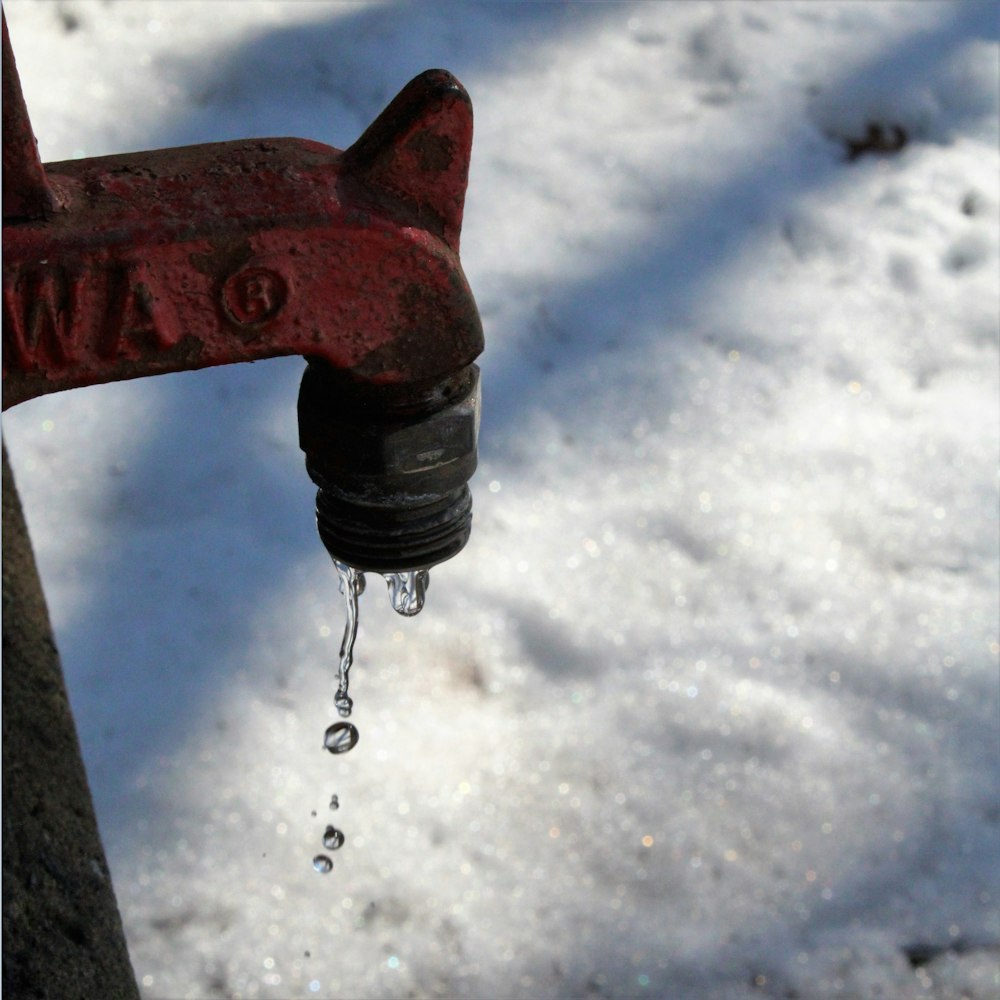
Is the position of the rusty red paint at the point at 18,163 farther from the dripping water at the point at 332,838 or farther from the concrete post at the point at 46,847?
the dripping water at the point at 332,838

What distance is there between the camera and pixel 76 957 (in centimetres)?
100

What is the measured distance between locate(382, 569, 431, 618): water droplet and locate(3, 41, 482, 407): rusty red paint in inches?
10.2

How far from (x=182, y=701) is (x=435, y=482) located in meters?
0.78

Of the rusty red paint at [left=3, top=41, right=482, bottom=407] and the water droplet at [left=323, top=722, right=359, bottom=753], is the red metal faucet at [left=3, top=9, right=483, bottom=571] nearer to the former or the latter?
the rusty red paint at [left=3, top=41, right=482, bottom=407]

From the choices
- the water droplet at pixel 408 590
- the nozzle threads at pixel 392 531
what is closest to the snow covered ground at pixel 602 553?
the water droplet at pixel 408 590

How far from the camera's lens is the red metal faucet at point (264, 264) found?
675mm

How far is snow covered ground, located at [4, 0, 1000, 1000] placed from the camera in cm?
138

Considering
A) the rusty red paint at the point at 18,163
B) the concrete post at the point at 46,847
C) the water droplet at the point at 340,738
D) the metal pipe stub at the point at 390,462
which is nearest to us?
the rusty red paint at the point at 18,163

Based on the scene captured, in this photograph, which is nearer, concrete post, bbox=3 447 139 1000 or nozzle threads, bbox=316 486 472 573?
nozzle threads, bbox=316 486 472 573

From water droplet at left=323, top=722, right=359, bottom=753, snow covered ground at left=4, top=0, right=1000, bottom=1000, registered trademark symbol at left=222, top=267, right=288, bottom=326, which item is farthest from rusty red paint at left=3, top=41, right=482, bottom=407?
snow covered ground at left=4, top=0, right=1000, bottom=1000

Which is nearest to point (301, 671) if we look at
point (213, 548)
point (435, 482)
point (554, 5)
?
point (213, 548)

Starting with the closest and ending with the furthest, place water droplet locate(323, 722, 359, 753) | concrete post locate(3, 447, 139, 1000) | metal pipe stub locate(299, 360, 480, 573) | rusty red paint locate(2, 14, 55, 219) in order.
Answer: rusty red paint locate(2, 14, 55, 219), metal pipe stub locate(299, 360, 480, 573), concrete post locate(3, 447, 139, 1000), water droplet locate(323, 722, 359, 753)

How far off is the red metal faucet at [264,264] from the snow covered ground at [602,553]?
0.72 meters

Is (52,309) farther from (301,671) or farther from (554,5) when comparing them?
(554,5)
